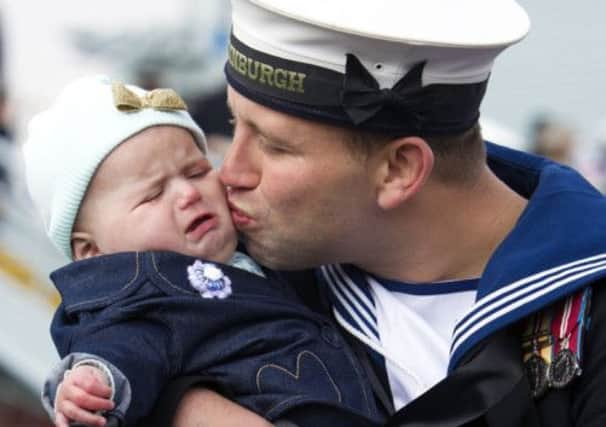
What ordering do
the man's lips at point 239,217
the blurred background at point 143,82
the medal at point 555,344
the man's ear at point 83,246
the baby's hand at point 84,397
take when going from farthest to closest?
the blurred background at point 143,82, the man's ear at point 83,246, the man's lips at point 239,217, the medal at point 555,344, the baby's hand at point 84,397

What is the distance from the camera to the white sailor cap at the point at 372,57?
2.35 m

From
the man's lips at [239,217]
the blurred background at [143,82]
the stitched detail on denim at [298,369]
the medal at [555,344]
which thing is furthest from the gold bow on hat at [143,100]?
the blurred background at [143,82]

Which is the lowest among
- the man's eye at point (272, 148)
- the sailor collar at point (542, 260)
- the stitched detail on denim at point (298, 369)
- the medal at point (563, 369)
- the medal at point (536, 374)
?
the stitched detail on denim at point (298, 369)

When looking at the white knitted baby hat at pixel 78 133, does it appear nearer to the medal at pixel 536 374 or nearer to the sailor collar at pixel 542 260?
the sailor collar at pixel 542 260

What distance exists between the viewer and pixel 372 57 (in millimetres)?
2379

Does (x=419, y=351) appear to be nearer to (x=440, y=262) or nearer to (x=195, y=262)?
(x=440, y=262)

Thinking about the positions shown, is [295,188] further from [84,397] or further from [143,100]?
[84,397]

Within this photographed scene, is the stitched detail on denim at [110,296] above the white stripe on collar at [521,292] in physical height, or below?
below

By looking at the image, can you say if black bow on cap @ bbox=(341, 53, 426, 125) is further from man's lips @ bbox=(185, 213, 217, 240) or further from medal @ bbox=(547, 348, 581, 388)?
medal @ bbox=(547, 348, 581, 388)

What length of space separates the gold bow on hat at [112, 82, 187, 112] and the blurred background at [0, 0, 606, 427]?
2.96 metres

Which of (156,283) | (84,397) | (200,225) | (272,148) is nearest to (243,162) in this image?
(272,148)

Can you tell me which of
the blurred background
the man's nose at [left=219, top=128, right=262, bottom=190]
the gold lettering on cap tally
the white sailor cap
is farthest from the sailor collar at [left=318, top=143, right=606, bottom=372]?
the blurred background

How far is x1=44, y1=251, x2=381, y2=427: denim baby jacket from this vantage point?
243cm

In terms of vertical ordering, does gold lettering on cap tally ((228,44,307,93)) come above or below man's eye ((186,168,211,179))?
above
